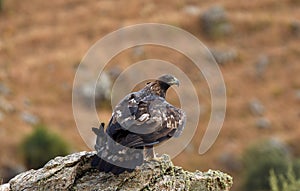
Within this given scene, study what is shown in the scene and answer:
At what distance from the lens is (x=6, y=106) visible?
4172cm

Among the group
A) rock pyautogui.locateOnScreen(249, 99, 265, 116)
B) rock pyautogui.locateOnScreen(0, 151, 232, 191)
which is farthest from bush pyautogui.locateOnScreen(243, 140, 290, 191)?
rock pyautogui.locateOnScreen(0, 151, 232, 191)

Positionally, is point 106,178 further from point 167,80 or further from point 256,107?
point 256,107

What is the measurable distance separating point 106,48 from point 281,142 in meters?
15.0

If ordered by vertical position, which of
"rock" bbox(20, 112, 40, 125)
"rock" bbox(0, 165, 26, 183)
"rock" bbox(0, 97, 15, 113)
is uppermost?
"rock" bbox(0, 97, 15, 113)

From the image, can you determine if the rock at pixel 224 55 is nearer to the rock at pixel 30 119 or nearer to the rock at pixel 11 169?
the rock at pixel 30 119

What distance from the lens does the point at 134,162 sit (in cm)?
806

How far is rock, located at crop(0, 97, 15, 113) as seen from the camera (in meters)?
41.3

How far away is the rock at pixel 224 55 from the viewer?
54281 mm

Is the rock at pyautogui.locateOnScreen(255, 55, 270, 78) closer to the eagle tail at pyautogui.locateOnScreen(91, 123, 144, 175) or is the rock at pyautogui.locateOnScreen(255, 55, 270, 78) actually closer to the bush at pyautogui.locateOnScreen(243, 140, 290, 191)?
the bush at pyautogui.locateOnScreen(243, 140, 290, 191)

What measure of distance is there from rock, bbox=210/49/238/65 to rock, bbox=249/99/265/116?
243 inches

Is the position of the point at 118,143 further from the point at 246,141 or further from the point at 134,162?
the point at 246,141

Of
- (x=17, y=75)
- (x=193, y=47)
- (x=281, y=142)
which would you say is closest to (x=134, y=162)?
(x=281, y=142)

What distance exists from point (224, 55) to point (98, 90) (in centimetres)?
1420

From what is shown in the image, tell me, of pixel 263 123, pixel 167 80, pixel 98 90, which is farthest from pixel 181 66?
pixel 167 80
